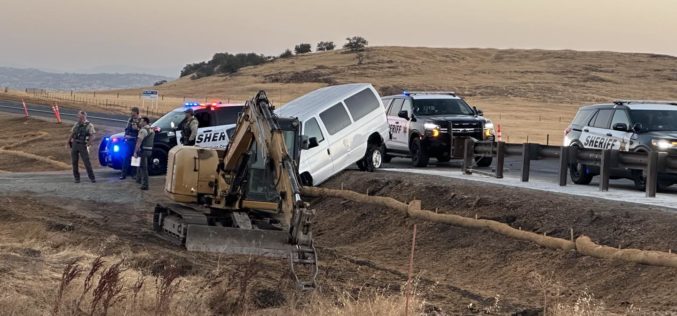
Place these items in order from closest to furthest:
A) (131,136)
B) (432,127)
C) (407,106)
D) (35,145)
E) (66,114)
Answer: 1. (131,136)
2. (432,127)
3. (407,106)
4. (35,145)
5. (66,114)

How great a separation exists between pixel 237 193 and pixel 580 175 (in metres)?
7.53

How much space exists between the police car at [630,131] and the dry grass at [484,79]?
34.3m

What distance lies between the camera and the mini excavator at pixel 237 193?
43.9 ft

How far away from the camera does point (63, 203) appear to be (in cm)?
2081

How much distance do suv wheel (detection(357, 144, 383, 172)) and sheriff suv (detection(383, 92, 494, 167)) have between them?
864 mm

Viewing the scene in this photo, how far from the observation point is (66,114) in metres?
51.3

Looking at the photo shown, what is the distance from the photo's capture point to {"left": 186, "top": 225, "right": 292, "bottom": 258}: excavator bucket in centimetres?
1359

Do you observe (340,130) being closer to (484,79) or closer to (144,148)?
(144,148)

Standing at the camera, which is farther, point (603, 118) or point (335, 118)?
point (335, 118)

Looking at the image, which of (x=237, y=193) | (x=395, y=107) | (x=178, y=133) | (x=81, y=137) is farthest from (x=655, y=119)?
(x=81, y=137)

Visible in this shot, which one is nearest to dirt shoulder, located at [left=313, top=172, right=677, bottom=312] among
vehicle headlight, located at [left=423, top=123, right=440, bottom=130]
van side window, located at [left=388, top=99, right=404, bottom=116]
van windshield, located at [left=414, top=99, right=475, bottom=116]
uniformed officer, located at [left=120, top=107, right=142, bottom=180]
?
vehicle headlight, located at [left=423, top=123, right=440, bottom=130]

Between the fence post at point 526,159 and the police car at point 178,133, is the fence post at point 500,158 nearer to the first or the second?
the fence post at point 526,159

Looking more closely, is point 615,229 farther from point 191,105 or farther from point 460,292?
point 191,105

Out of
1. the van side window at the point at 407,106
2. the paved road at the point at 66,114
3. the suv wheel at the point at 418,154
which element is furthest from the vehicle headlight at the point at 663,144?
the paved road at the point at 66,114
